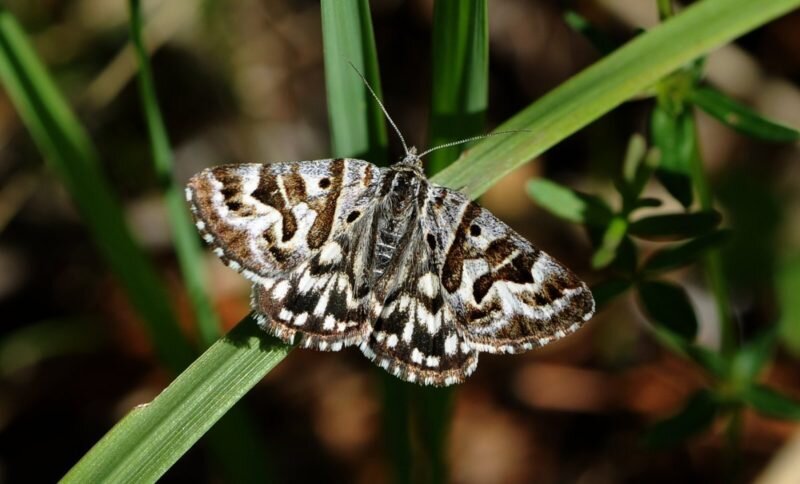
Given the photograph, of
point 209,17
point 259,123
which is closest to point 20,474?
point 259,123

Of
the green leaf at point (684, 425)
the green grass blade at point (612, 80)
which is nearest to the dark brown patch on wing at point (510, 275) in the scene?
the green grass blade at point (612, 80)

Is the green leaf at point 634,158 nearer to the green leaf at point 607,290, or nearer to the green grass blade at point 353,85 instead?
the green leaf at point 607,290

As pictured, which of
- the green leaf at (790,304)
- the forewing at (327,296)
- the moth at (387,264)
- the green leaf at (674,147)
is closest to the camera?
the forewing at (327,296)

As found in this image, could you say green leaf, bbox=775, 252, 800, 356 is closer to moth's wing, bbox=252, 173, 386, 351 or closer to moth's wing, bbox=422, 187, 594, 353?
moth's wing, bbox=422, 187, 594, 353

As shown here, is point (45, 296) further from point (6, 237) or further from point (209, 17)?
point (209, 17)

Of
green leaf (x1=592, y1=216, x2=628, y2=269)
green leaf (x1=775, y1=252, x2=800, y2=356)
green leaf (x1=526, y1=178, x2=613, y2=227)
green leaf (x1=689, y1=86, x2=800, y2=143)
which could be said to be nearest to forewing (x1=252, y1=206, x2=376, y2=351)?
green leaf (x1=526, y1=178, x2=613, y2=227)
